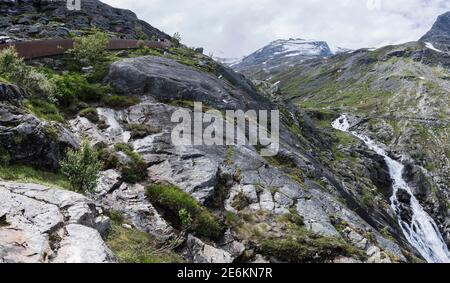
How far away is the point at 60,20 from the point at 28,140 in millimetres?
65921

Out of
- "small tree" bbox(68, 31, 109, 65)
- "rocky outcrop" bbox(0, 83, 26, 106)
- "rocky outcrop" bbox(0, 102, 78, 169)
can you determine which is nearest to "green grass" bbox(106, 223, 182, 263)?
"rocky outcrop" bbox(0, 102, 78, 169)

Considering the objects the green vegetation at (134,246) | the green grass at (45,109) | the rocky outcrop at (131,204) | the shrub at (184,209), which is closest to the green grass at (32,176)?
the rocky outcrop at (131,204)

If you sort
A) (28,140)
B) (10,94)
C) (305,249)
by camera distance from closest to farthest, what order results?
(28,140) < (305,249) < (10,94)

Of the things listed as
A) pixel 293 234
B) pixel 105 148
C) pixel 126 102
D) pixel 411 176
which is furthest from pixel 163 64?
pixel 411 176

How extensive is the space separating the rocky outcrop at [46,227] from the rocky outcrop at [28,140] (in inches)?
210

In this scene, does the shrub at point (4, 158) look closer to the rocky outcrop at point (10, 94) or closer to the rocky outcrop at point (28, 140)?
the rocky outcrop at point (28, 140)

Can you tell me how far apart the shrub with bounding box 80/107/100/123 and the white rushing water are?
4692cm

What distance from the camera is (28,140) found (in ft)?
79.4

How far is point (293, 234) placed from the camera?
85.6 feet

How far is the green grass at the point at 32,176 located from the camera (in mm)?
20641

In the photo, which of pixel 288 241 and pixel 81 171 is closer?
pixel 81 171

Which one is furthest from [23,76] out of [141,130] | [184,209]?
[184,209]

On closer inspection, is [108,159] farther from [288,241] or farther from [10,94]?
[288,241]
